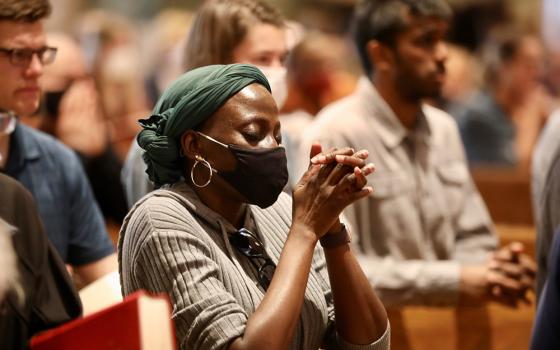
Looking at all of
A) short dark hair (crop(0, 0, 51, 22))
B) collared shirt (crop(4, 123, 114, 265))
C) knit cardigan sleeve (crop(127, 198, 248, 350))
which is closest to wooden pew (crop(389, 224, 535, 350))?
collared shirt (crop(4, 123, 114, 265))

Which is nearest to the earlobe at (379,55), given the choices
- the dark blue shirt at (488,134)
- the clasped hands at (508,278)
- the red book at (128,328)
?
the clasped hands at (508,278)

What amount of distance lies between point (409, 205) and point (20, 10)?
1694mm

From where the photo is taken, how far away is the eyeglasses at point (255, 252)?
113 inches

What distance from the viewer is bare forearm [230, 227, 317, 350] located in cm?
259

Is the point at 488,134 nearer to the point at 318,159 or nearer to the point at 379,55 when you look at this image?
the point at 379,55

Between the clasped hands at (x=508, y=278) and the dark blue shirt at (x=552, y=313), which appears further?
the clasped hands at (x=508, y=278)

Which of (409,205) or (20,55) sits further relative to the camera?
(409,205)

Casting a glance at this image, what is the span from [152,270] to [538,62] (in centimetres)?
656

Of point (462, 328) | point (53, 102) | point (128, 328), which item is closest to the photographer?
point (128, 328)

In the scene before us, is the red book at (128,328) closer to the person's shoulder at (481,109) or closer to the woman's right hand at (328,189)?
the woman's right hand at (328,189)

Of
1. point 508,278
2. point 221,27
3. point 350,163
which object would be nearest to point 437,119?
point 508,278

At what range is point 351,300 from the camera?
2.84m

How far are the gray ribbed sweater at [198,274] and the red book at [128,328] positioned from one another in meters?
0.52

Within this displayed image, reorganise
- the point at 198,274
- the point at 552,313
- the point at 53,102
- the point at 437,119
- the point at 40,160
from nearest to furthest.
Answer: the point at 552,313
the point at 198,274
the point at 40,160
the point at 437,119
the point at 53,102
